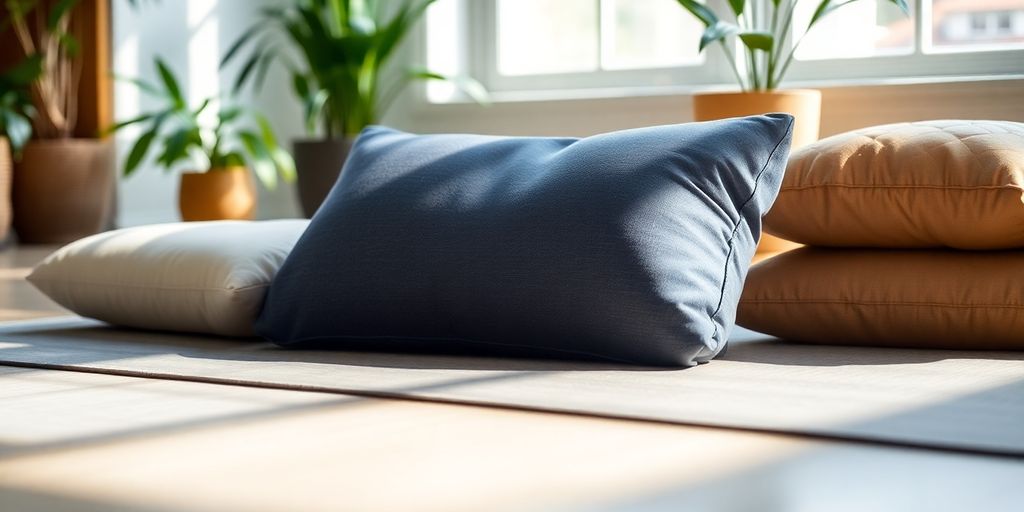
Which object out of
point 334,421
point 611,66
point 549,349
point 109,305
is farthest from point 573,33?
point 334,421

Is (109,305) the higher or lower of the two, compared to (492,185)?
lower

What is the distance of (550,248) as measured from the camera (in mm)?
1488

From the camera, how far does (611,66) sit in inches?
168

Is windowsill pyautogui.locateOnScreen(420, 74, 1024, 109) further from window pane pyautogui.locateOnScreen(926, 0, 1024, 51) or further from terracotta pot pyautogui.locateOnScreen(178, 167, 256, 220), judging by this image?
terracotta pot pyautogui.locateOnScreen(178, 167, 256, 220)

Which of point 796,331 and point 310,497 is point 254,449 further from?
point 796,331

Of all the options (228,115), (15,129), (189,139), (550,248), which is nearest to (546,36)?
(228,115)

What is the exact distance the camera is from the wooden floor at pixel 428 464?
2.91ft

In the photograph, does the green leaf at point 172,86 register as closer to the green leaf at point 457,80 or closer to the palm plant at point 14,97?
the palm plant at point 14,97

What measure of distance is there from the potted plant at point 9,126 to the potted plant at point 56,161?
0.05 meters

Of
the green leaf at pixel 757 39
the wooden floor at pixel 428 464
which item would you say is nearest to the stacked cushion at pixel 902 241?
the wooden floor at pixel 428 464

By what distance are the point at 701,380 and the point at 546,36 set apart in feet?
10.3

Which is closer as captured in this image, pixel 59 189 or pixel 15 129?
pixel 15 129

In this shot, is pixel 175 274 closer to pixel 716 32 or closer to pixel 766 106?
pixel 716 32

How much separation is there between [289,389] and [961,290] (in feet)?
2.63
